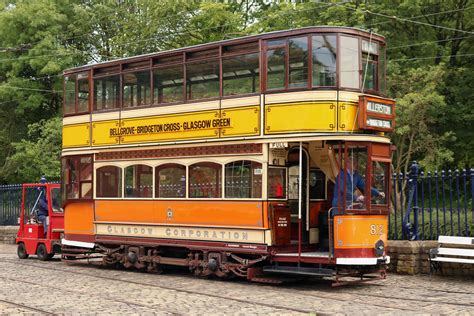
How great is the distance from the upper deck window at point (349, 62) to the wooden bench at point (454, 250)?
3405 mm

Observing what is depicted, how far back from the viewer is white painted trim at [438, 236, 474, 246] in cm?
1398

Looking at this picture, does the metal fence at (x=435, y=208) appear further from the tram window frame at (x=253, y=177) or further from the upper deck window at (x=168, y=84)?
the upper deck window at (x=168, y=84)

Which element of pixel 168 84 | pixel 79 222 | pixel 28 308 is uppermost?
pixel 168 84

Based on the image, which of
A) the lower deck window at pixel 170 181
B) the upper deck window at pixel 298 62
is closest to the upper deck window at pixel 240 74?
the upper deck window at pixel 298 62

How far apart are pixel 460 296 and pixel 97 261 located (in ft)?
35.3

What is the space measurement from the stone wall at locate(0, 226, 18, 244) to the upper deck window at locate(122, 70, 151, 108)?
1179cm

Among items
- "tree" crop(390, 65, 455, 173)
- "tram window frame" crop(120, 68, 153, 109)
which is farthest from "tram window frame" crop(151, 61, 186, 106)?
"tree" crop(390, 65, 455, 173)

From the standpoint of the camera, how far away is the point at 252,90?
1480 cm

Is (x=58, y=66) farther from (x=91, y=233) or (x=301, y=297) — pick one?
(x=301, y=297)

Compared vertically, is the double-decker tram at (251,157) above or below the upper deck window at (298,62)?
below

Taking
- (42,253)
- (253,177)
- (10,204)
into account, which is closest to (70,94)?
(42,253)

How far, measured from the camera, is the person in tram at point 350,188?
13.8 metres

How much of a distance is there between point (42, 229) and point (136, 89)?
5.99m

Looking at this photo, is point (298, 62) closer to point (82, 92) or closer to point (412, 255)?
point (412, 255)
